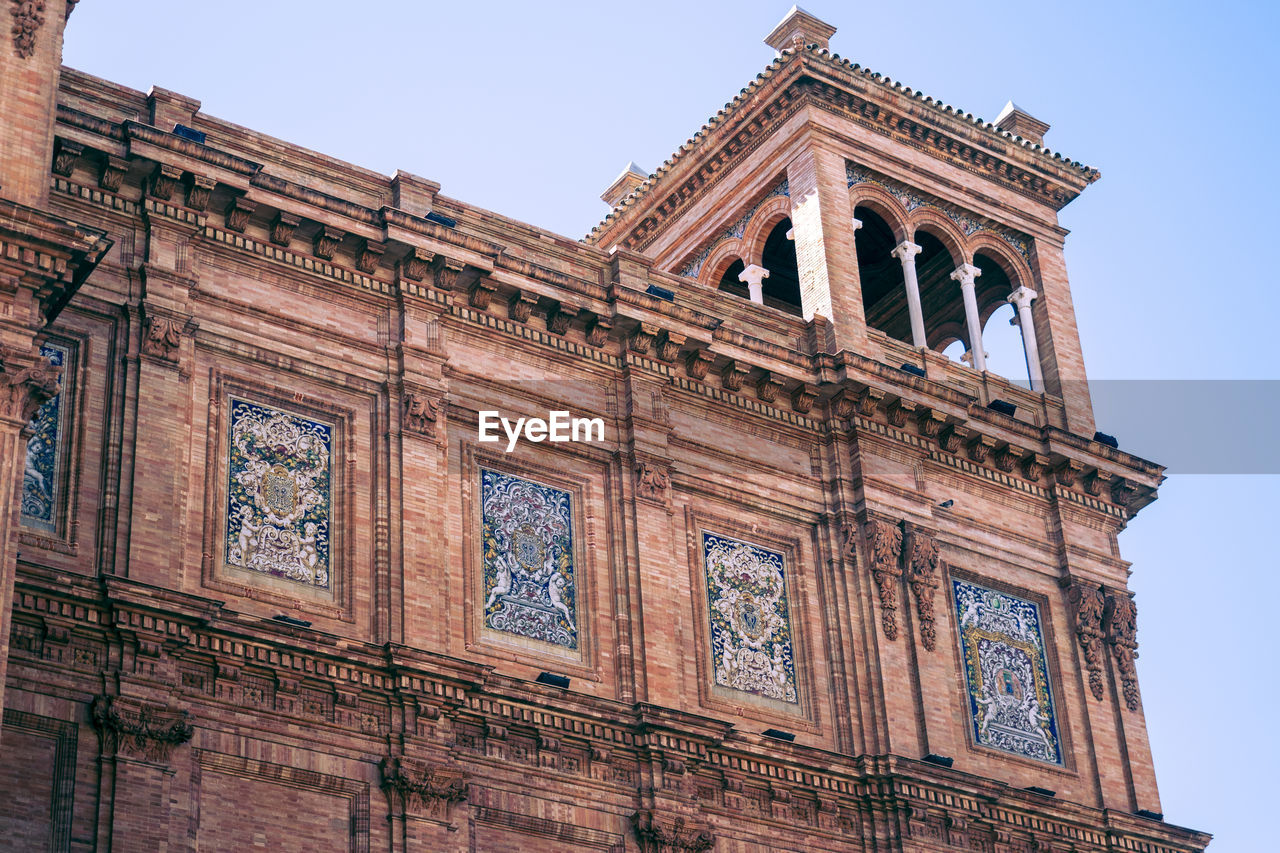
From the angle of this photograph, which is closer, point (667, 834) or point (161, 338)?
point (161, 338)

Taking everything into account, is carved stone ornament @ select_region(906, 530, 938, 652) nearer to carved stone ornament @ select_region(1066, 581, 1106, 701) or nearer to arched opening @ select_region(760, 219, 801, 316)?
carved stone ornament @ select_region(1066, 581, 1106, 701)

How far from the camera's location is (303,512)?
2747cm

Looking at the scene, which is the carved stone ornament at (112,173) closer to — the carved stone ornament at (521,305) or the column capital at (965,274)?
the carved stone ornament at (521,305)

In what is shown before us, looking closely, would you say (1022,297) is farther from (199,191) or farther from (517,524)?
(199,191)

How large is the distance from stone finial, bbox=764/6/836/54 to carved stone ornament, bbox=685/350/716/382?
7.93m

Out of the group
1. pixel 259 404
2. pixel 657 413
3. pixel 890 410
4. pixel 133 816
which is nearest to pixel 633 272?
pixel 657 413

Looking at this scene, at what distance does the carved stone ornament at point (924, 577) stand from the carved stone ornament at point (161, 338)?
36.7ft

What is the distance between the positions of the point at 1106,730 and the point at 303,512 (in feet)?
42.7

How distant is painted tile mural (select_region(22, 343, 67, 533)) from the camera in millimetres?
25203

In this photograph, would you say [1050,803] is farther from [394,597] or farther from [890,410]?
[394,597]

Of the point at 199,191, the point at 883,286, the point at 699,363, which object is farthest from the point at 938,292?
the point at 199,191

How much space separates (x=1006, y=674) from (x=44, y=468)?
14517 millimetres

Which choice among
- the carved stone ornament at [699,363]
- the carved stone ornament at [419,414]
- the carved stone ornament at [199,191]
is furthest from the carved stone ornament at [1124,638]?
the carved stone ornament at [199,191]

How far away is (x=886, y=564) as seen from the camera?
32.2 metres
